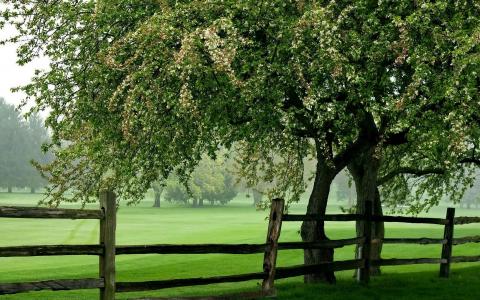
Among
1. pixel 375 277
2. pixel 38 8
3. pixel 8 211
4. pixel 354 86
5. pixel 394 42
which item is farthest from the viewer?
pixel 375 277

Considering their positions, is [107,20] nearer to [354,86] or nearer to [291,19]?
[291,19]

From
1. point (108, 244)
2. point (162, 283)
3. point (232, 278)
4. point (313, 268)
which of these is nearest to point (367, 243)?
point (313, 268)

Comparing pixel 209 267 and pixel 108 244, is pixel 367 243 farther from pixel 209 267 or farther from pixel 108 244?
pixel 209 267

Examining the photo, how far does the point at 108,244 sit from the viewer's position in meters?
10.7

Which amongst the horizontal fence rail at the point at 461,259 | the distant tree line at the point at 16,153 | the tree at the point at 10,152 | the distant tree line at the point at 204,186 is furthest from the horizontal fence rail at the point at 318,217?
the tree at the point at 10,152

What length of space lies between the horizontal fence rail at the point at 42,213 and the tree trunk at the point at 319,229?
7596 mm

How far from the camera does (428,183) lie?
23.6 metres

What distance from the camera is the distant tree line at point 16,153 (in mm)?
132875

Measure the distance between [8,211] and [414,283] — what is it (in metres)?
11.9

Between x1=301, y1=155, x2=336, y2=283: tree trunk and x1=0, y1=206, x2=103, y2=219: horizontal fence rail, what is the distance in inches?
299

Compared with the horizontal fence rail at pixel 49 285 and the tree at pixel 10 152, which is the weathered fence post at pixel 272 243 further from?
the tree at pixel 10 152

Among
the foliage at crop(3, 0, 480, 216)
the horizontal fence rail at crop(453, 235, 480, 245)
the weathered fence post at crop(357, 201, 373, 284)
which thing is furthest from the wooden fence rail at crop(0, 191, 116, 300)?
the horizontal fence rail at crop(453, 235, 480, 245)

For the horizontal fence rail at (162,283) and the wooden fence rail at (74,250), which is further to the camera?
the horizontal fence rail at (162,283)

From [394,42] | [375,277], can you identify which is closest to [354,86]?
[394,42]
